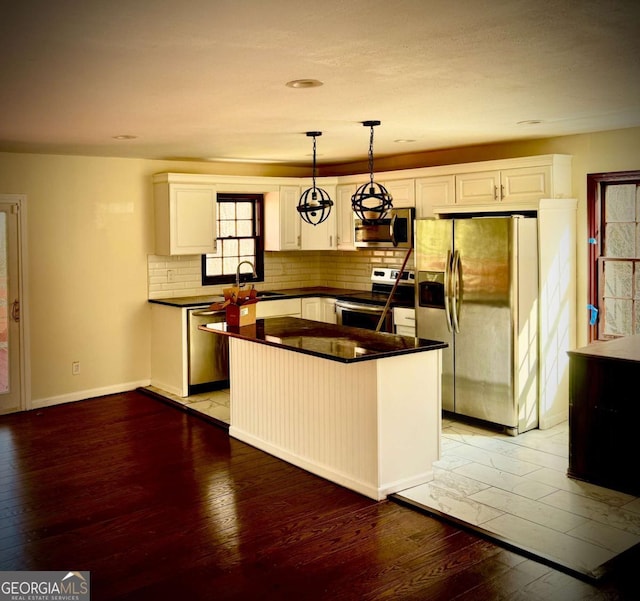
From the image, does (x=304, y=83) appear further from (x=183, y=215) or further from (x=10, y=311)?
(x=10, y=311)

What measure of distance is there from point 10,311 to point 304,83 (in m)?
4.15

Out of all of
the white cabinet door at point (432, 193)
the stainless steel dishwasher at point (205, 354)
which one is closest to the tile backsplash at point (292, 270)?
the stainless steel dishwasher at point (205, 354)

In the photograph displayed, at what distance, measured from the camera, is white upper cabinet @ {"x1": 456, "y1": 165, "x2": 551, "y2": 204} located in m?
5.59

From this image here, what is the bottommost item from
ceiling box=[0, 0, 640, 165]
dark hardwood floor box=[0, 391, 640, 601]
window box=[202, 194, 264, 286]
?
dark hardwood floor box=[0, 391, 640, 601]

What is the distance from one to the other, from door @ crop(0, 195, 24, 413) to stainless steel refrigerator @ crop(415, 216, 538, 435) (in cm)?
381

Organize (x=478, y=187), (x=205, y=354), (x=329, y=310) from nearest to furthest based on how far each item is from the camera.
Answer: (x=478, y=187)
(x=205, y=354)
(x=329, y=310)

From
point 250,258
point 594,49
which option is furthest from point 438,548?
point 250,258

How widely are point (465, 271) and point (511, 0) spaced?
3411 mm

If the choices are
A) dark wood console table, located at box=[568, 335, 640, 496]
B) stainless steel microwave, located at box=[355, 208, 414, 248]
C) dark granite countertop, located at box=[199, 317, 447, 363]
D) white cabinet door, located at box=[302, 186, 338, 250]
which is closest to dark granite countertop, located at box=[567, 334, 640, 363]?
dark wood console table, located at box=[568, 335, 640, 496]

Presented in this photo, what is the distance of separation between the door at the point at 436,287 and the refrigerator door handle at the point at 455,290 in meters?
0.04

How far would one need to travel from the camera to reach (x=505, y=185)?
5832 millimetres

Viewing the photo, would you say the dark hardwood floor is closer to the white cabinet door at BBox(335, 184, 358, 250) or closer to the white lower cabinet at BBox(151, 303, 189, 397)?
the white lower cabinet at BBox(151, 303, 189, 397)

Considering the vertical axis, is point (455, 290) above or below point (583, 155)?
below

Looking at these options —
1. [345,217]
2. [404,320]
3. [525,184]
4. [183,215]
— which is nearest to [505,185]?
[525,184]
